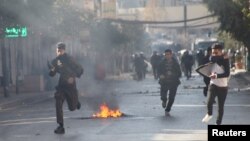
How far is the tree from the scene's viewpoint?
4053 cm

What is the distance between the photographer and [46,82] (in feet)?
119

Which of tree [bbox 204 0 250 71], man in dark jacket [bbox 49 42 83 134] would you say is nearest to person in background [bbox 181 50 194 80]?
tree [bbox 204 0 250 71]

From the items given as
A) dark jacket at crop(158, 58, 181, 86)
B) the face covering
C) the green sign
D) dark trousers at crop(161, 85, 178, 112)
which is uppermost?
the green sign

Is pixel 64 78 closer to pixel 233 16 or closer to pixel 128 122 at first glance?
pixel 128 122

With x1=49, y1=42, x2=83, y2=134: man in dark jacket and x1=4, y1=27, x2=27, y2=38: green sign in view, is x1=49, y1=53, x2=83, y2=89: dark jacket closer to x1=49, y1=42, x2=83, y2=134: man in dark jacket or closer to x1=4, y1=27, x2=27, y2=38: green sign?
x1=49, y1=42, x2=83, y2=134: man in dark jacket

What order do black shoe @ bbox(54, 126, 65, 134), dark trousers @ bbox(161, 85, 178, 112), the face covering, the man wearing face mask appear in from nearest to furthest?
the man wearing face mask < the face covering < black shoe @ bbox(54, 126, 65, 134) < dark trousers @ bbox(161, 85, 178, 112)

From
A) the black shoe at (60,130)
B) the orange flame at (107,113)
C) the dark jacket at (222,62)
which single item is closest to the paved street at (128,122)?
the black shoe at (60,130)

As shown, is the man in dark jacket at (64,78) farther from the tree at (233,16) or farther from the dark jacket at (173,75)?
the tree at (233,16)

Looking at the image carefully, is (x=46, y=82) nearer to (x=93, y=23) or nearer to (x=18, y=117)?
(x=18, y=117)

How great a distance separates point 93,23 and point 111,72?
21.5 feet

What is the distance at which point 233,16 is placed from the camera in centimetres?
4119

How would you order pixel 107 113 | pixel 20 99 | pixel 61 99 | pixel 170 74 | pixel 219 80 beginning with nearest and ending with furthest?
pixel 219 80 < pixel 61 99 < pixel 107 113 < pixel 170 74 < pixel 20 99

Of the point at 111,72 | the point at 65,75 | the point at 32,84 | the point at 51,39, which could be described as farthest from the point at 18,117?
the point at 111,72

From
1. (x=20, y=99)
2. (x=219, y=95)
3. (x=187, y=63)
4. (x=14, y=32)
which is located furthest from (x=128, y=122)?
(x=187, y=63)
